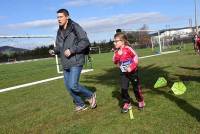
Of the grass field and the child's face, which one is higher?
the child's face

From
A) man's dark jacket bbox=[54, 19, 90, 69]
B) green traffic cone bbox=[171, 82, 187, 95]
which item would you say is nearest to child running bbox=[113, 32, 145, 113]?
man's dark jacket bbox=[54, 19, 90, 69]

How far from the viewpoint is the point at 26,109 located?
9414 millimetres

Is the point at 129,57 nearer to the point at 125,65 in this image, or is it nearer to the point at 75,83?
the point at 125,65

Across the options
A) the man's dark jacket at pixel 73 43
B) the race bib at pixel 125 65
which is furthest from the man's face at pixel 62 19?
the race bib at pixel 125 65

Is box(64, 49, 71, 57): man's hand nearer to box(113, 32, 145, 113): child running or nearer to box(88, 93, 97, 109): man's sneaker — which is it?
box(113, 32, 145, 113): child running

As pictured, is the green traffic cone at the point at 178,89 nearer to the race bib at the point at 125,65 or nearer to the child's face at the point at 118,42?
the race bib at the point at 125,65

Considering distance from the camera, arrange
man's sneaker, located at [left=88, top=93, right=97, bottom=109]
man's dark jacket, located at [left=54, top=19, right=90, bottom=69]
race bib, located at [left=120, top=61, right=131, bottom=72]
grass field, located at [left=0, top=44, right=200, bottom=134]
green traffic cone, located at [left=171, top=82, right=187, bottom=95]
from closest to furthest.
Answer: grass field, located at [left=0, top=44, right=200, bottom=134]
race bib, located at [left=120, top=61, right=131, bottom=72]
man's dark jacket, located at [left=54, top=19, right=90, bottom=69]
man's sneaker, located at [left=88, top=93, right=97, bottom=109]
green traffic cone, located at [left=171, top=82, right=187, bottom=95]

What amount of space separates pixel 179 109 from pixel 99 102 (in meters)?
2.27

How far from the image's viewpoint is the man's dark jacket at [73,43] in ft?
26.0

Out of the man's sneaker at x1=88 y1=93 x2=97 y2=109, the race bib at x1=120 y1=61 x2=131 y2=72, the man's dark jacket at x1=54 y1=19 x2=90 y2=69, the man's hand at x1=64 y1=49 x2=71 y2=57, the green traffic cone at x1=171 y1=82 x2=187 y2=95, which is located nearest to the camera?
the race bib at x1=120 y1=61 x2=131 y2=72

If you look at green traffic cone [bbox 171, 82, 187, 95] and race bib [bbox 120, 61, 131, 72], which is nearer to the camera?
race bib [bbox 120, 61, 131, 72]

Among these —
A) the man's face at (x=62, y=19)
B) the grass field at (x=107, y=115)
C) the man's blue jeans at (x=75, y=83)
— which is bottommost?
the grass field at (x=107, y=115)

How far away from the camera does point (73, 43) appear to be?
8.00 meters

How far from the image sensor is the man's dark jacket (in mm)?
7910
